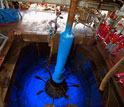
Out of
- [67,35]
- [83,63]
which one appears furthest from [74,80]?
[67,35]

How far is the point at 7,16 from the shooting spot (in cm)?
475

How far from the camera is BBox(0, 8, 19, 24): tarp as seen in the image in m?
4.54

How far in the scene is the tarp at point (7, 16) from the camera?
4.54 metres

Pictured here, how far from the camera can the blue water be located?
3678 mm

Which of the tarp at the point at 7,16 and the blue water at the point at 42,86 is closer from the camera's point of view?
the blue water at the point at 42,86

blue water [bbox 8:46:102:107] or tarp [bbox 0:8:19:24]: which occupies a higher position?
tarp [bbox 0:8:19:24]

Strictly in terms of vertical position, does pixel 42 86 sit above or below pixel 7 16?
below

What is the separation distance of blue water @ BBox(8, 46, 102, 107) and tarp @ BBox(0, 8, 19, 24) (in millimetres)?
2323

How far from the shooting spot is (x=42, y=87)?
436 centimetres

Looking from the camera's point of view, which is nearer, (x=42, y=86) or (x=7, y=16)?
(x=42, y=86)

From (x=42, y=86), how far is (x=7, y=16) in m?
4.51

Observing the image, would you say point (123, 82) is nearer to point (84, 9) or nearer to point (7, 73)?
point (84, 9)

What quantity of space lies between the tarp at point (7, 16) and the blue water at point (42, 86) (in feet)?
7.62

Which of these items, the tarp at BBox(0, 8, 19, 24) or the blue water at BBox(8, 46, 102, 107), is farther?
the tarp at BBox(0, 8, 19, 24)
